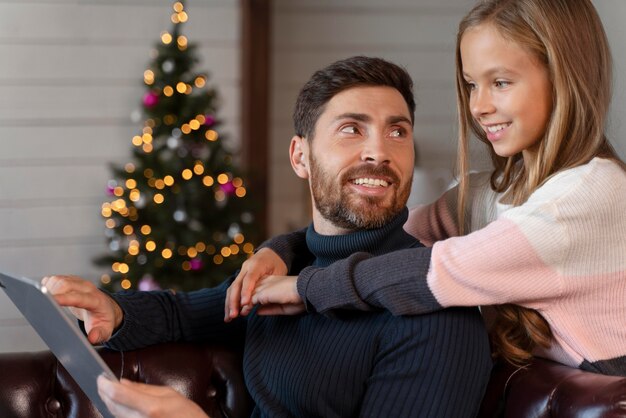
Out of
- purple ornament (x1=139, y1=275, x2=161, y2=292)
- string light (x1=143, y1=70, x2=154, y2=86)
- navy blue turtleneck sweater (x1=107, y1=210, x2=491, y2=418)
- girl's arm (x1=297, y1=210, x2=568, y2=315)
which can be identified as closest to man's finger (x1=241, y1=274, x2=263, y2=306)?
navy blue turtleneck sweater (x1=107, y1=210, x2=491, y2=418)

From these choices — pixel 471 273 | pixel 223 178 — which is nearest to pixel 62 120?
pixel 223 178

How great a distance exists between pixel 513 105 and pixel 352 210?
1.25 feet

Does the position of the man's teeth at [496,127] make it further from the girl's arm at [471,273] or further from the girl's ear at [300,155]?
the girl's ear at [300,155]

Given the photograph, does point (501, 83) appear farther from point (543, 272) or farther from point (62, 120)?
point (62, 120)

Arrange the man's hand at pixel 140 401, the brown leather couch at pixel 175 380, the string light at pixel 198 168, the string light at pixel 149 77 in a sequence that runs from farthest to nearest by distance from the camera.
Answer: the string light at pixel 149 77 → the string light at pixel 198 168 → the brown leather couch at pixel 175 380 → the man's hand at pixel 140 401

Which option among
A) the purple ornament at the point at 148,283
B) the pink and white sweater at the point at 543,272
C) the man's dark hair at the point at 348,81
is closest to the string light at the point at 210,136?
the purple ornament at the point at 148,283

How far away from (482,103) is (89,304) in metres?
0.87

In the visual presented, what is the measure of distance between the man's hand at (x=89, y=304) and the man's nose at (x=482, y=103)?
834 millimetres

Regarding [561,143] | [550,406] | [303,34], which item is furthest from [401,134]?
[303,34]

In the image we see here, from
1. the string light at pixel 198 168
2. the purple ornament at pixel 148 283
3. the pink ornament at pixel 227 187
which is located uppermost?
the string light at pixel 198 168

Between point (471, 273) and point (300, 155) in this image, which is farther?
point (300, 155)

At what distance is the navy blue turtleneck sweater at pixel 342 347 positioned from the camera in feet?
5.29

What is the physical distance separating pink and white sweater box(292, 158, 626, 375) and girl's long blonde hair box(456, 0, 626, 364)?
7 centimetres

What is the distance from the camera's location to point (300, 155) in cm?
212
